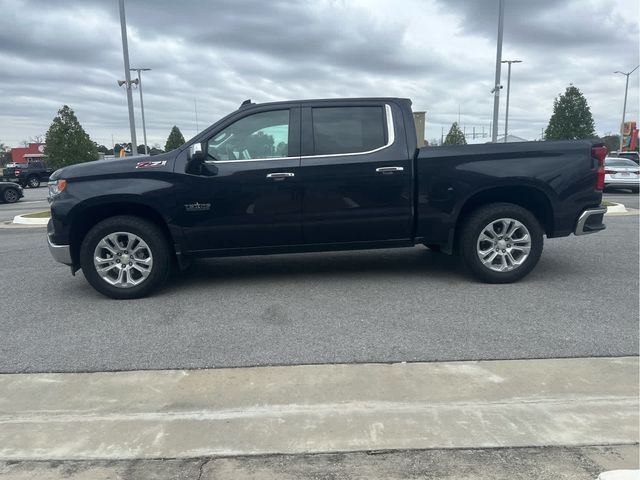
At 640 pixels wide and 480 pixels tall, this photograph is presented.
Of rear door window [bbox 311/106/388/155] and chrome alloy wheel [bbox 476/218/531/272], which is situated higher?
rear door window [bbox 311/106/388/155]

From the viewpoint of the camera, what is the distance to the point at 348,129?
5.48m

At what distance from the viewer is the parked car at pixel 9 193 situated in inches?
843

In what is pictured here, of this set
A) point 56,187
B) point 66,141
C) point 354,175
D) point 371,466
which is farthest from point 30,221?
point 66,141

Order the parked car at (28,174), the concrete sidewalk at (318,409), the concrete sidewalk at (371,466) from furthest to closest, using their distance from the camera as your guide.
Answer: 1. the parked car at (28,174)
2. the concrete sidewalk at (318,409)
3. the concrete sidewalk at (371,466)

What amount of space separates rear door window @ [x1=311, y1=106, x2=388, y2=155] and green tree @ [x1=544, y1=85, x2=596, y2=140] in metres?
34.9

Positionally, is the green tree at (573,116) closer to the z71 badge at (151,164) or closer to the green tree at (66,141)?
the green tree at (66,141)

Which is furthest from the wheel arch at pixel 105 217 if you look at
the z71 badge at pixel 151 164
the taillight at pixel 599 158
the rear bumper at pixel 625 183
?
the rear bumper at pixel 625 183

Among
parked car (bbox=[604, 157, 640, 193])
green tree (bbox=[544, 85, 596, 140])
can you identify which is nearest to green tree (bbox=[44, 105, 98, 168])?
parked car (bbox=[604, 157, 640, 193])

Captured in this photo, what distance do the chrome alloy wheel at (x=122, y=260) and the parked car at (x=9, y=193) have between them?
64.5 feet

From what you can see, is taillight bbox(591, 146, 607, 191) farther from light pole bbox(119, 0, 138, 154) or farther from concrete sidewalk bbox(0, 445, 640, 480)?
light pole bbox(119, 0, 138, 154)

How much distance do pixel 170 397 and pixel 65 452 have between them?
27.7 inches

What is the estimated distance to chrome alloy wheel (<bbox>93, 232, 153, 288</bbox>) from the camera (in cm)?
526

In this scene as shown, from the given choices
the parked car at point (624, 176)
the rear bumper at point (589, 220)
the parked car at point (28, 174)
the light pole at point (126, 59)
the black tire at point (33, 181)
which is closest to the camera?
the rear bumper at point (589, 220)

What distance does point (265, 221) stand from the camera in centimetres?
532
